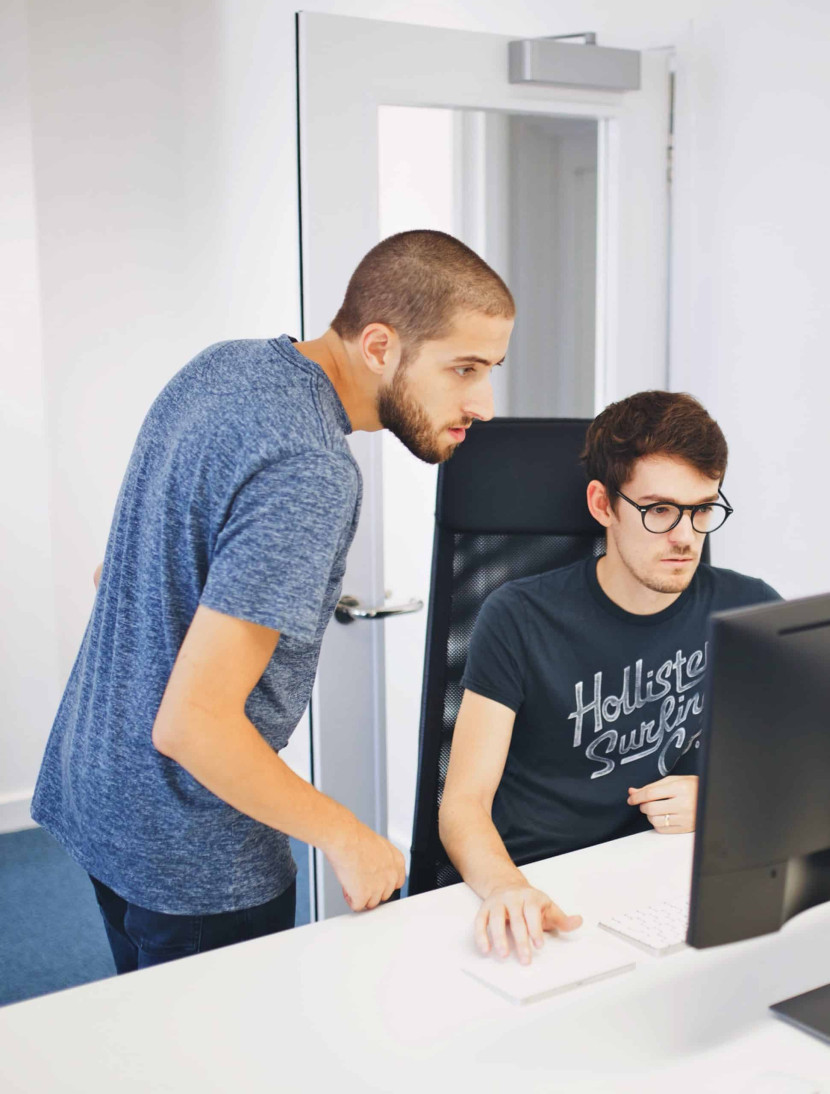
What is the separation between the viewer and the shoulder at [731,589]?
5.25 feet

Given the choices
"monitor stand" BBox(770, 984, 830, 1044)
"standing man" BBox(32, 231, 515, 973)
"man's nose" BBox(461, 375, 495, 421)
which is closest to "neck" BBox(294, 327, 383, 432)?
"standing man" BBox(32, 231, 515, 973)

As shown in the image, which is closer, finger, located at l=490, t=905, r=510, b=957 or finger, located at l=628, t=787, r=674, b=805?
finger, located at l=490, t=905, r=510, b=957

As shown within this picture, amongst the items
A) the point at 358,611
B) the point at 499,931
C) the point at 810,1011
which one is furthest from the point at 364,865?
the point at 358,611

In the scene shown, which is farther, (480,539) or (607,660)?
(480,539)

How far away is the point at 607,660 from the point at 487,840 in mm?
328

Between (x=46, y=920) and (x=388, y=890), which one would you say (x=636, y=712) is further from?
(x=46, y=920)

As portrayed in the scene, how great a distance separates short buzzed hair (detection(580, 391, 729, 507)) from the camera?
1484mm

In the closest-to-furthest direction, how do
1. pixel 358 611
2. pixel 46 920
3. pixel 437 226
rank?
pixel 358 611
pixel 437 226
pixel 46 920

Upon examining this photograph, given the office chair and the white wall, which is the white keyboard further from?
the white wall

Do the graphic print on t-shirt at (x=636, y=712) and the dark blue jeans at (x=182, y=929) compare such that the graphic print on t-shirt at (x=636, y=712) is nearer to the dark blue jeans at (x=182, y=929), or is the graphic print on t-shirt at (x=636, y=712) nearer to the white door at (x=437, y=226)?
the dark blue jeans at (x=182, y=929)

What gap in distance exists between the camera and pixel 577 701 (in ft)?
4.94

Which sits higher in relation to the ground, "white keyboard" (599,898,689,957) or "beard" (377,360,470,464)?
"beard" (377,360,470,464)

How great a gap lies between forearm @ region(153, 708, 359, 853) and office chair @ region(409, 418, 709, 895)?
1.68ft

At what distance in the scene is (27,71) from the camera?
127 inches
